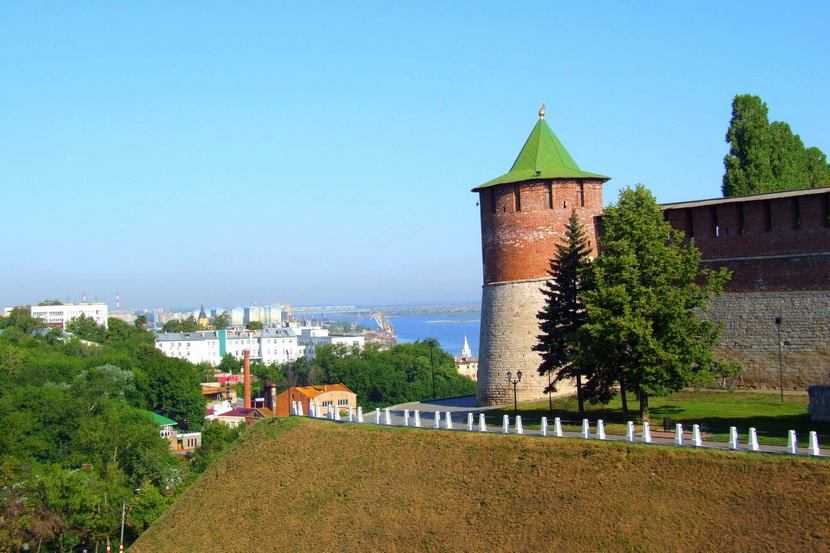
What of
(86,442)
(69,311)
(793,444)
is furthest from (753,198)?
(69,311)

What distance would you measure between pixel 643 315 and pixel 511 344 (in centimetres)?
796

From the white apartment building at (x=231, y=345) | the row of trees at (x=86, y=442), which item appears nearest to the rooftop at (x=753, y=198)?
the row of trees at (x=86, y=442)

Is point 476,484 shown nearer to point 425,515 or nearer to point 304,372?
point 425,515

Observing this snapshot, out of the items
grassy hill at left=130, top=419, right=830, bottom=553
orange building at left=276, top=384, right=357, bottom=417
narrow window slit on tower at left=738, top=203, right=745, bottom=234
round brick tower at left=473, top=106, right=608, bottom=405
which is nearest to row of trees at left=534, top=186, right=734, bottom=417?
narrow window slit on tower at left=738, top=203, right=745, bottom=234

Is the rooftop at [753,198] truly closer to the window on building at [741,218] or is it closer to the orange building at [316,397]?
the window on building at [741,218]

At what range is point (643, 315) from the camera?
23.4 meters

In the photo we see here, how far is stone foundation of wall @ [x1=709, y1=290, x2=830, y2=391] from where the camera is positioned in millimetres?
26547

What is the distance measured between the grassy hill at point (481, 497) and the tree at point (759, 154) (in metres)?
23.0

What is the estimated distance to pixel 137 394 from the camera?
68.4m

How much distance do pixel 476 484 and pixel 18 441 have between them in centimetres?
3143

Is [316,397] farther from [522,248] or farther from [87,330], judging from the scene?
[87,330]

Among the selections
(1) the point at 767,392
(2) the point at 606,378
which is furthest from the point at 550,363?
(1) the point at 767,392

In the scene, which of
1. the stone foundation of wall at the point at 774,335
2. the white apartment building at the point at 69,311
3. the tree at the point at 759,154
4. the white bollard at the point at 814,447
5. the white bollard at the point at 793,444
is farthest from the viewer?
the white apartment building at the point at 69,311

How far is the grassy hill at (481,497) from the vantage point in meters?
16.5
